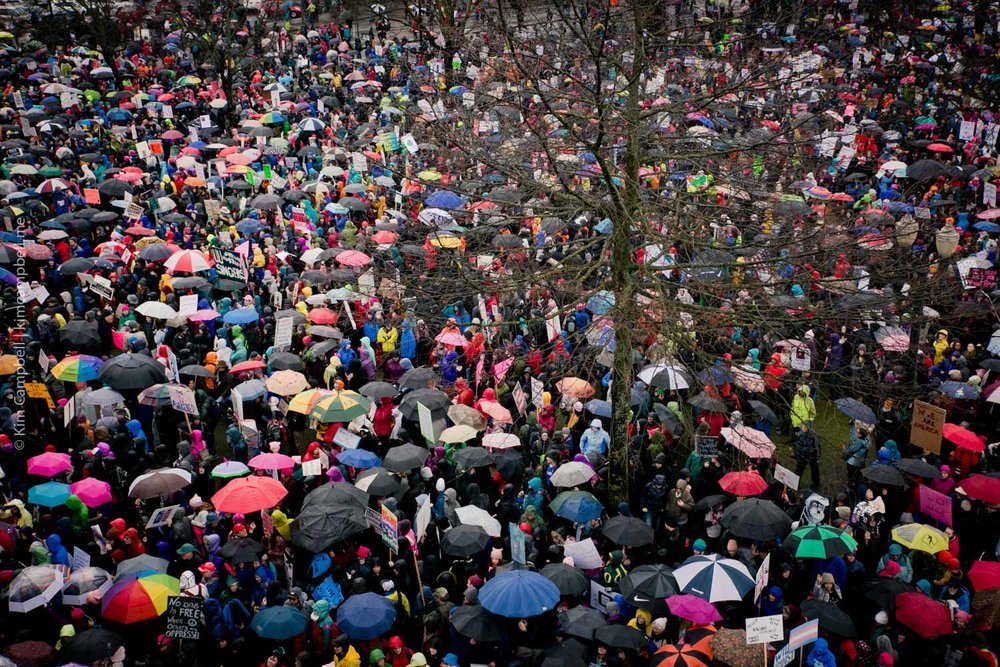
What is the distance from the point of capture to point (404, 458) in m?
13.6

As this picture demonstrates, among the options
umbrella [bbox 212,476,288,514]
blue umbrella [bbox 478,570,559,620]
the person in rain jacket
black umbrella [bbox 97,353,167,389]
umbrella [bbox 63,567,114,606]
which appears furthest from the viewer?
black umbrella [bbox 97,353,167,389]

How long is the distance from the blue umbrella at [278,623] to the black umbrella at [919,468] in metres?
8.17

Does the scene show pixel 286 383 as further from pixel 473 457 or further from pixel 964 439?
pixel 964 439

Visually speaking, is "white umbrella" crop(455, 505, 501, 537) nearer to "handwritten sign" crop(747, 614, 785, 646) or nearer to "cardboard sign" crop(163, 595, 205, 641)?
"cardboard sign" crop(163, 595, 205, 641)

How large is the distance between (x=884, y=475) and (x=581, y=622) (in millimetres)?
5240

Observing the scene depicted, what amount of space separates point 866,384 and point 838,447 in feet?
15.9

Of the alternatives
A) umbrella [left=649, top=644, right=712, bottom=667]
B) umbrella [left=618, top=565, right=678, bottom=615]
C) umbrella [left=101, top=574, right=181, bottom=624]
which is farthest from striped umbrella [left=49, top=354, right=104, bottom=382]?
umbrella [left=649, top=644, right=712, bottom=667]

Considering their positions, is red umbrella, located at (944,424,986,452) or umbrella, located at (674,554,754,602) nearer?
umbrella, located at (674,554,754,602)

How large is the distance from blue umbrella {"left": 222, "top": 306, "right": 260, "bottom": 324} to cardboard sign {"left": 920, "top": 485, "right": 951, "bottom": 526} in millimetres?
11591

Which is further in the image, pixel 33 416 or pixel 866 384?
pixel 33 416

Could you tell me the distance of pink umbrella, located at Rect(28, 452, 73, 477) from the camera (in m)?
13.3

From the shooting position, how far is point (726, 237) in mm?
19047

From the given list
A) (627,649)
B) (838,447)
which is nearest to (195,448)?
(627,649)

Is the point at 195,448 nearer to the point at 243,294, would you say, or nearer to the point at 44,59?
the point at 243,294
